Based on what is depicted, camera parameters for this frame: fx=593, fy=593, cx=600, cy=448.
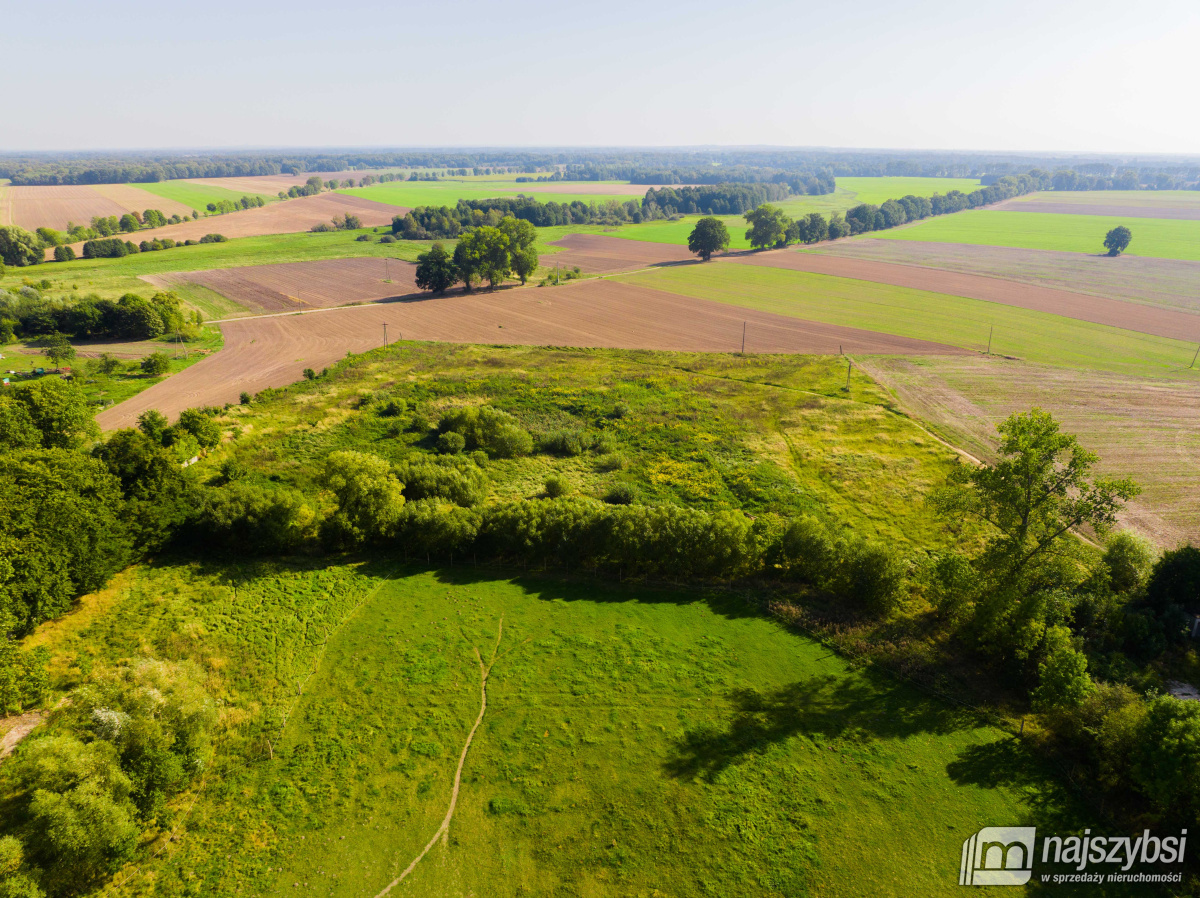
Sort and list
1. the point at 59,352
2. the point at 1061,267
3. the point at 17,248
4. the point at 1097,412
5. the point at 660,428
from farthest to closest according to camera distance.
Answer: the point at 1061,267 → the point at 17,248 → the point at 59,352 → the point at 1097,412 → the point at 660,428

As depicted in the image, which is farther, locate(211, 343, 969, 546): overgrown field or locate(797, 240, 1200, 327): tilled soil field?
locate(797, 240, 1200, 327): tilled soil field

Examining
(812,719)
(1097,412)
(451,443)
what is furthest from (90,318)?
(1097,412)

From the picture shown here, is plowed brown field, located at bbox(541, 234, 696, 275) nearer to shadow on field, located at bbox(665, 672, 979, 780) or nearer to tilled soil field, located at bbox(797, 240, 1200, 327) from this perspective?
tilled soil field, located at bbox(797, 240, 1200, 327)

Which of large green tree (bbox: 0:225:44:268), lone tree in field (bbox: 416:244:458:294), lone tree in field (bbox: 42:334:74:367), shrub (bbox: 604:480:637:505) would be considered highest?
large green tree (bbox: 0:225:44:268)

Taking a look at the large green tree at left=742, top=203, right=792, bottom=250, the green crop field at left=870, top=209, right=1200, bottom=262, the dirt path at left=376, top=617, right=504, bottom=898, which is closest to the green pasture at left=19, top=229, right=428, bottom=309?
the large green tree at left=742, top=203, right=792, bottom=250

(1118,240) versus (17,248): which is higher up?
(1118,240)

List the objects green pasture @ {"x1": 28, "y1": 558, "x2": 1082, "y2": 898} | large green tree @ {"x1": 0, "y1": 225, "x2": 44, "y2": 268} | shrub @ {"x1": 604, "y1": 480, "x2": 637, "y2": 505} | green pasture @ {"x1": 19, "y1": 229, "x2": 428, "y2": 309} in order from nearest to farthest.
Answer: green pasture @ {"x1": 28, "y1": 558, "x2": 1082, "y2": 898}
shrub @ {"x1": 604, "y1": 480, "x2": 637, "y2": 505}
green pasture @ {"x1": 19, "y1": 229, "x2": 428, "y2": 309}
large green tree @ {"x1": 0, "y1": 225, "x2": 44, "y2": 268}

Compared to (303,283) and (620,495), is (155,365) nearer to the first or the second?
(303,283)
